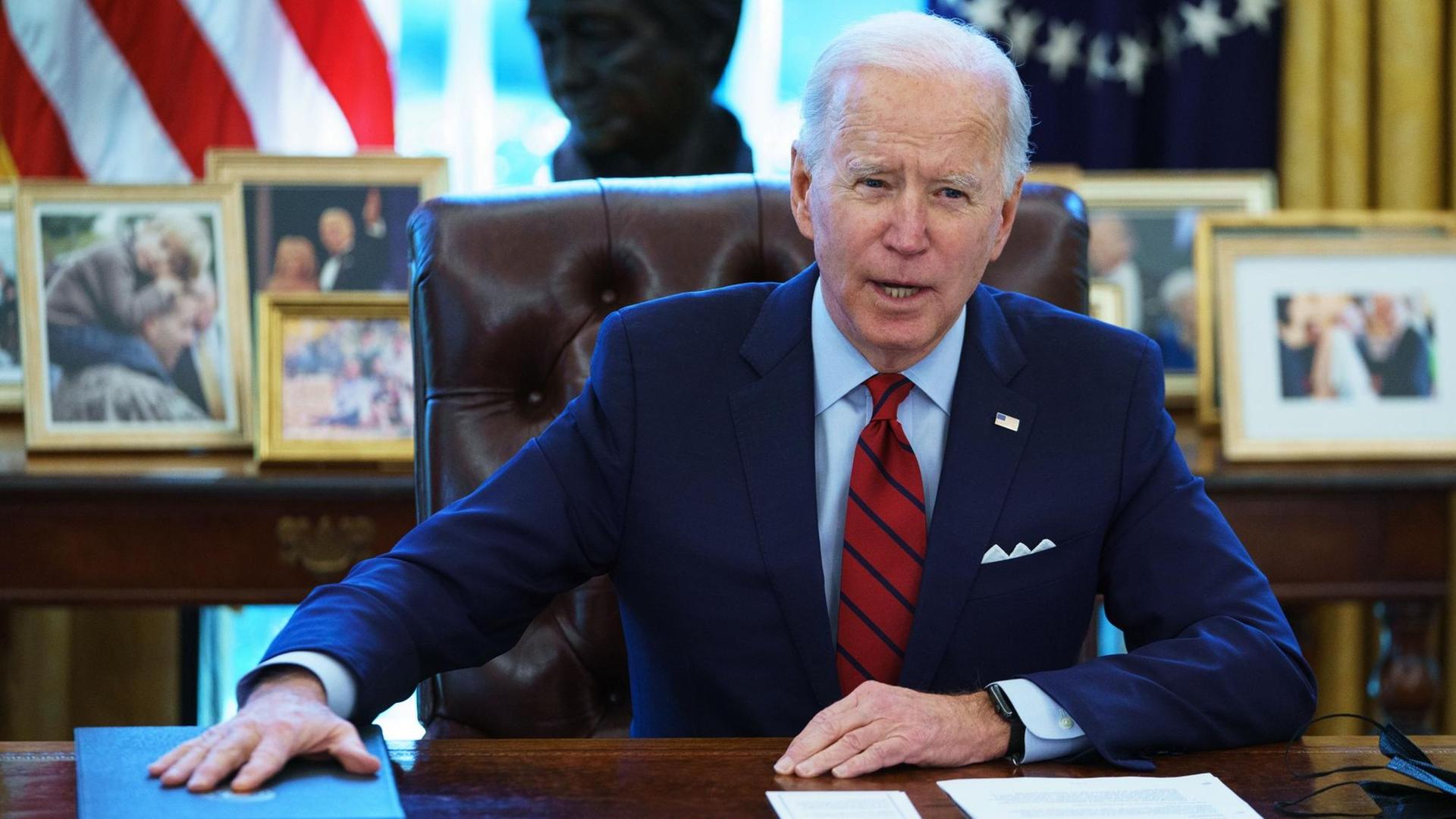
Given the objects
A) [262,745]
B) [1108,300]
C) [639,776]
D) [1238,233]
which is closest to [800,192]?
[639,776]

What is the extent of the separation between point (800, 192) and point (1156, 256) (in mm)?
1414

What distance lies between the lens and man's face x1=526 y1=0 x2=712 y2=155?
2.77 m

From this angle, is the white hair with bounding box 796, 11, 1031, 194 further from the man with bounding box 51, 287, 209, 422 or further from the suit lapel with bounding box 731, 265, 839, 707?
the man with bounding box 51, 287, 209, 422

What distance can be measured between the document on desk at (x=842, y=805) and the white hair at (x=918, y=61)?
73cm

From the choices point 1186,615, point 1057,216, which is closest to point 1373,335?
point 1057,216

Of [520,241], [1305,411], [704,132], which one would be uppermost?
[704,132]

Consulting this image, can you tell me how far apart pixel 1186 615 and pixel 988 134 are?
0.53 metres

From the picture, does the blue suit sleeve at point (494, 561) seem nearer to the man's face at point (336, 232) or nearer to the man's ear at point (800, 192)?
the man's ear at point (800, 192)

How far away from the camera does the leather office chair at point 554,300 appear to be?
1.90m

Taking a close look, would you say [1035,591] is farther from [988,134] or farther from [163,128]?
[163,128]

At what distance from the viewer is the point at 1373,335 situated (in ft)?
9.05

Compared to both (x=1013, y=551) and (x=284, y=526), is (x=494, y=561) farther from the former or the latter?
(x=284, y=526)

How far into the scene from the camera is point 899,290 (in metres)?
1.63

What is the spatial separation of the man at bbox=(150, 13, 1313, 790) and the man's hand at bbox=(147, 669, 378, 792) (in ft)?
0.78
